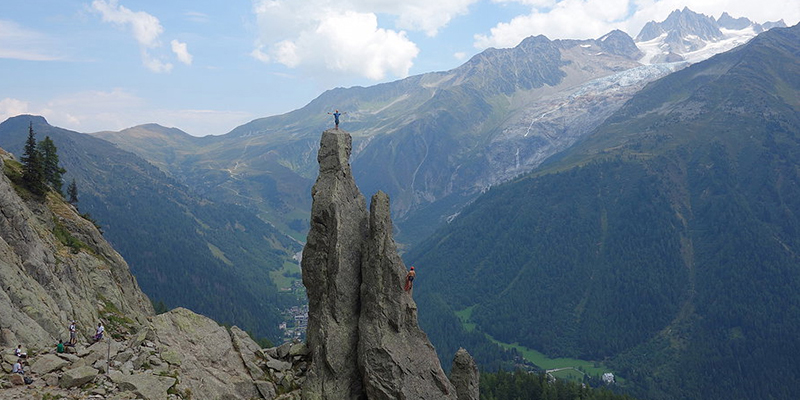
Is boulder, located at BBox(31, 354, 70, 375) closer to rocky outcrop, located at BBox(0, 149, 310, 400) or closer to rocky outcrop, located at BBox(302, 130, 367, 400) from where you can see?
rocky outcrop, located at BBox(0, 149, 310, 400)

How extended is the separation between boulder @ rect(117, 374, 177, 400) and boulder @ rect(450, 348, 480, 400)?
24069 mm

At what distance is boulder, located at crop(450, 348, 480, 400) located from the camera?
4328 centimetres

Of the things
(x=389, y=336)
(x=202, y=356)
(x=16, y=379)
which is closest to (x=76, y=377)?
(x=16, y=379)

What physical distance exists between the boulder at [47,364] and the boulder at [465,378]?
29.3 metres

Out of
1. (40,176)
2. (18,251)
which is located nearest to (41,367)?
(18,251)

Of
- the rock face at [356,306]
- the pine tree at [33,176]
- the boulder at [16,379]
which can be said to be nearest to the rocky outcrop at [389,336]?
the rock face at [356,306]

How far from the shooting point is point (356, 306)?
132 ft

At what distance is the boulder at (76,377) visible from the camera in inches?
1029

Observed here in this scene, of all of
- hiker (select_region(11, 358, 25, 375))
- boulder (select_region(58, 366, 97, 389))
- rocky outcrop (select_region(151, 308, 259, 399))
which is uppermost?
hiker (select_region(11, 358, 25, 375))

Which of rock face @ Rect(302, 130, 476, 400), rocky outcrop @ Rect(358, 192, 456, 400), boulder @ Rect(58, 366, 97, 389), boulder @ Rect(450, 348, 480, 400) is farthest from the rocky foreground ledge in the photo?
boulder @ Rect(450, 348, 480, 400)

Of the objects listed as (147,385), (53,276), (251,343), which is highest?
(53,276)

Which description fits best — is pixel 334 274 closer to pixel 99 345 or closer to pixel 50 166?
pixel 99 345

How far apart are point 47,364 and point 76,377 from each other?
3092 mm

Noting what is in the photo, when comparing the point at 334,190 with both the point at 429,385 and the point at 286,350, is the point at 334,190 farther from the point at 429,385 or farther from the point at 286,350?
the point at 429,385
